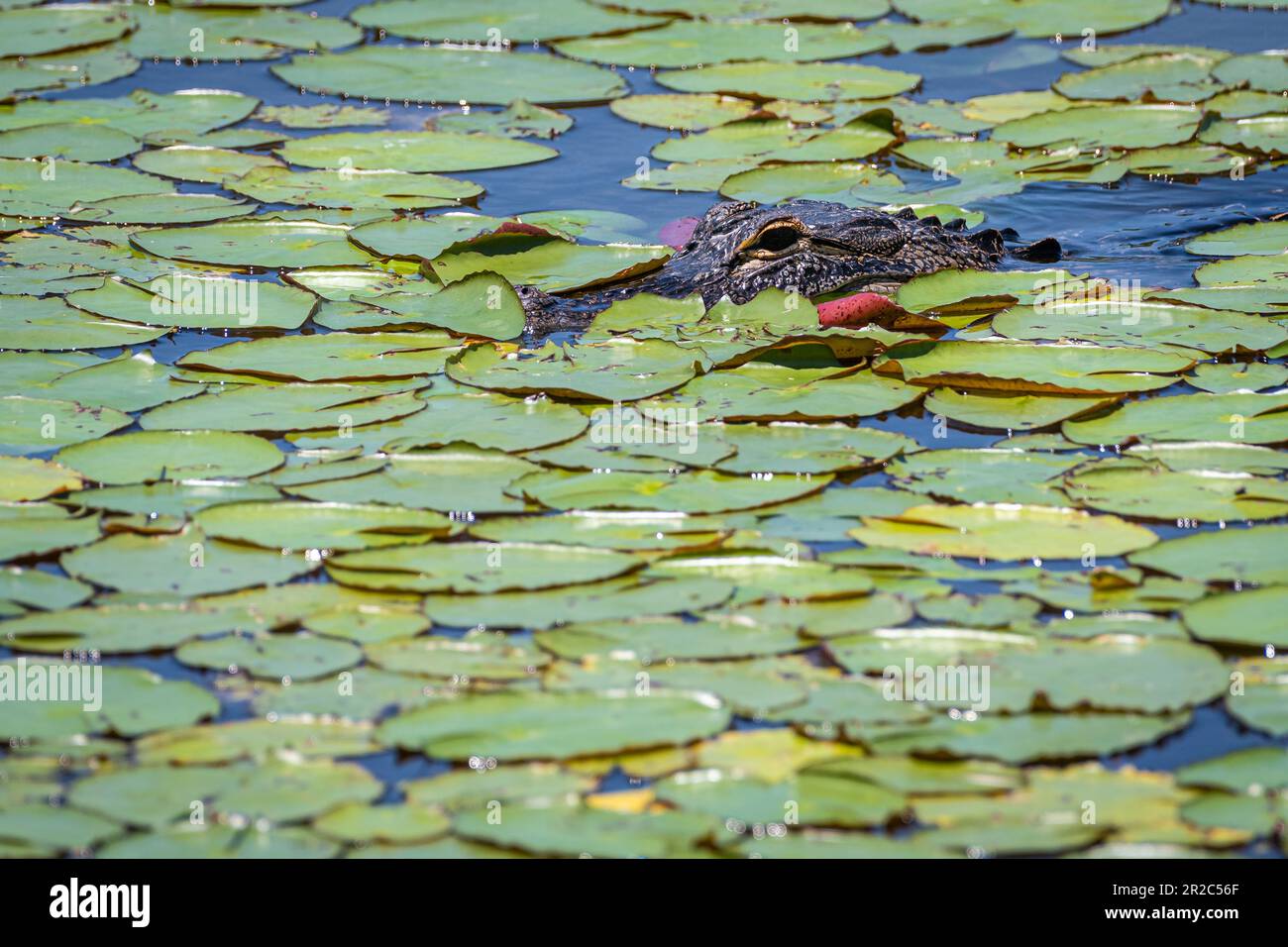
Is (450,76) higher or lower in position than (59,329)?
higher

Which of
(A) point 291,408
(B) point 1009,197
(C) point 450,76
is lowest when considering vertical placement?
(A) point 291,408

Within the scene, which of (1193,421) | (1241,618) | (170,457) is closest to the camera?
(1241,618)

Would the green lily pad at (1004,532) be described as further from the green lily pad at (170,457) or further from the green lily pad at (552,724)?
the green lily pad at (170,457)

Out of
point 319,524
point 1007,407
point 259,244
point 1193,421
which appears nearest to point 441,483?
point 319,524

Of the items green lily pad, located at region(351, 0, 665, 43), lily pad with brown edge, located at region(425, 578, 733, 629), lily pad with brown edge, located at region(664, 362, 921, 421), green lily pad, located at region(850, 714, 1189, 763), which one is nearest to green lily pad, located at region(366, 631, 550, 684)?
lily pad with brown edge, located at region(425, 578, 733, 629)

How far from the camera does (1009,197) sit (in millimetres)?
8719

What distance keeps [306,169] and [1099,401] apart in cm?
486

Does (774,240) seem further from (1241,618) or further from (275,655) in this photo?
(275,655)

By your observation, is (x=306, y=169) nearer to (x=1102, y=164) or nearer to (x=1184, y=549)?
(x=1102, y=164)

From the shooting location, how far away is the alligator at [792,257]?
7031mm

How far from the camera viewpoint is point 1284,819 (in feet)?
11.2

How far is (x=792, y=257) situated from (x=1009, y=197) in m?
2.14

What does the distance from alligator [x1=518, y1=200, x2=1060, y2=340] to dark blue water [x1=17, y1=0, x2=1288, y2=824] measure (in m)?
0.86
